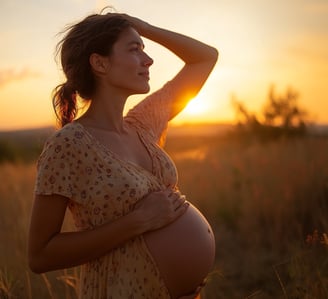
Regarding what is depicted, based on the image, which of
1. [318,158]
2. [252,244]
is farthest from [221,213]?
[318,158]

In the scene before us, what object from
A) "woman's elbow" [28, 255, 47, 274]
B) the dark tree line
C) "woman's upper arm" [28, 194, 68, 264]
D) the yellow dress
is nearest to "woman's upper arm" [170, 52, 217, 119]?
the yellow dress

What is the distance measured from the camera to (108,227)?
185 centimetres

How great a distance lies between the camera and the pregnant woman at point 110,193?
1854 millimetres

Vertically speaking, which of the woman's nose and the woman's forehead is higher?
the woman's forehead

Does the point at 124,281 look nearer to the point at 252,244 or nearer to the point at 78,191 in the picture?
the point at 78,191

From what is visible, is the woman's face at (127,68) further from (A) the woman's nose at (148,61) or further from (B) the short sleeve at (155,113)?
(B) the short sleeve at (155,113)

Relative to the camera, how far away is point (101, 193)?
1.87 meters

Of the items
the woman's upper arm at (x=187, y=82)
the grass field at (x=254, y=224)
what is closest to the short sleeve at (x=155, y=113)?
the woman's upper arm at (x=187, y=82)

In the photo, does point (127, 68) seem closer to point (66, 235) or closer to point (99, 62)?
point (99, 62)

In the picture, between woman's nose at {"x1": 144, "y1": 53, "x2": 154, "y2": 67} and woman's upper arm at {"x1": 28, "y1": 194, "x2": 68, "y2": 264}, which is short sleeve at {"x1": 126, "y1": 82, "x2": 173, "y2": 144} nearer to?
woman's nose at {"x1": 144, "y1": 53, "x2": 154, "y2": 67}

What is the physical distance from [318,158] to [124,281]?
5278 mm

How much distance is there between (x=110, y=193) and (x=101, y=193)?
0.12 feet

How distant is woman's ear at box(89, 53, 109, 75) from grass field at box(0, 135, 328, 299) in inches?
64.4

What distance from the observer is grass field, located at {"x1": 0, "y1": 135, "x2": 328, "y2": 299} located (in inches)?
152
